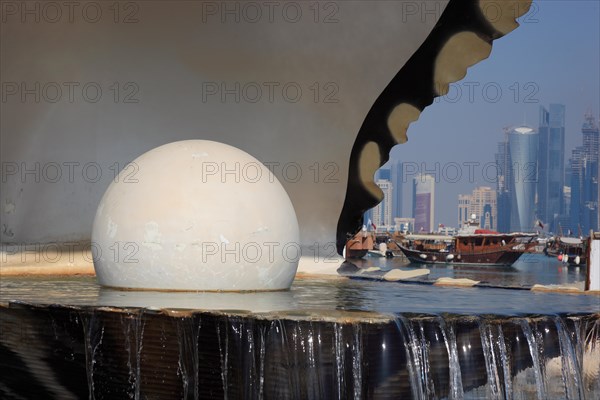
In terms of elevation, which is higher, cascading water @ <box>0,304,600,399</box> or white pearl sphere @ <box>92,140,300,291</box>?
white pearl sphere @ <box>92,140,300,291</box>

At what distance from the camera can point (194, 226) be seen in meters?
8.76

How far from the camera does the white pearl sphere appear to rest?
28.7ft

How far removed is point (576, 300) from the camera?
9102 millimetres

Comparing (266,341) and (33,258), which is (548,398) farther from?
(33,258)

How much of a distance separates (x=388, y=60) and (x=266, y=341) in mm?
10670
